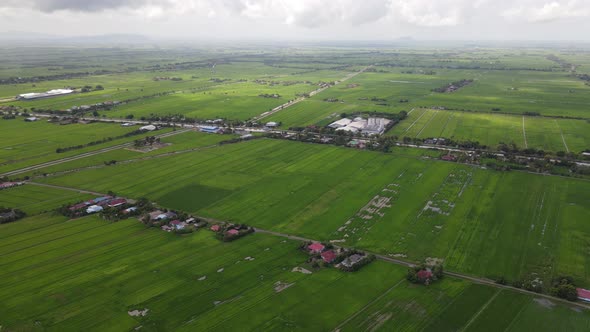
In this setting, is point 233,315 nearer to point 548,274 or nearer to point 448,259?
point 448,259

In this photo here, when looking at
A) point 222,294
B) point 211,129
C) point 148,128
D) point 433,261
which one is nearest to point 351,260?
point 433,261

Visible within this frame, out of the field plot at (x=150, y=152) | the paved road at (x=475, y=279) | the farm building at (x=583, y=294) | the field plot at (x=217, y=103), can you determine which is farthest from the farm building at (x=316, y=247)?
the field plot at (x=217, y=103)

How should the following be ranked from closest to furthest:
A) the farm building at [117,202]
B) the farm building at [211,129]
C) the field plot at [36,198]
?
the farm building at [117,202] < the field plot at [36,198] < the farm building at [211,129]

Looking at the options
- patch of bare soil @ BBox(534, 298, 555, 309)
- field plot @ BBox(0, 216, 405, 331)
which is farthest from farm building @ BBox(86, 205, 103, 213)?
patch of bare soil @ BBox(534, 298, 555, 309)

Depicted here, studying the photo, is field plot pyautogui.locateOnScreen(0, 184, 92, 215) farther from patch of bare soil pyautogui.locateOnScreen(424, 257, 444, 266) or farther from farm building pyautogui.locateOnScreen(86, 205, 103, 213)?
patch of bare soil pyautogui.locateOnScreen(424, 257, 444, 266)

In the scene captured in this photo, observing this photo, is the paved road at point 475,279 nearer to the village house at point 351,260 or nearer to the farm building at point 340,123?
the village house at point 351,260

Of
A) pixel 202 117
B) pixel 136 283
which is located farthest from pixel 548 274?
pixel 202 117
